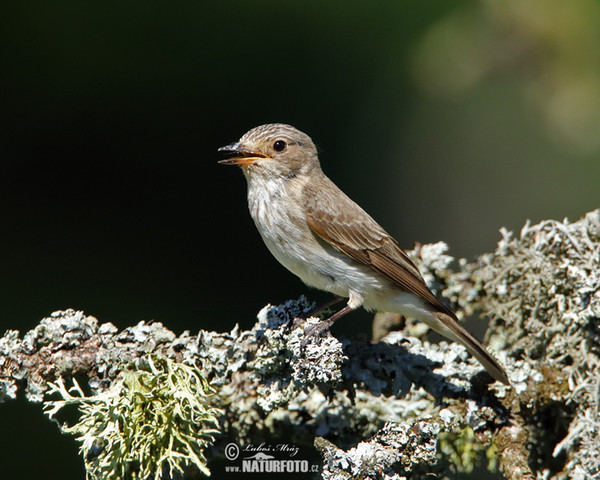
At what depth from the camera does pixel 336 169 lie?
4844 mm

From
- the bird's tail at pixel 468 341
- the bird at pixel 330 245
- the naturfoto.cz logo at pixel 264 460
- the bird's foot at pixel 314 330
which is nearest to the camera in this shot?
the bird's foot at pixel 314 330

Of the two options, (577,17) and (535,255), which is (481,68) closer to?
(577,17)

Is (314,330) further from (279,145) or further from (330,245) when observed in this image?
(279,145)

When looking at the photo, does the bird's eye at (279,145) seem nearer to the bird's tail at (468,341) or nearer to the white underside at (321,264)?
the white underside at (321,264)

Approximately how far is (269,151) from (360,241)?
0.68m

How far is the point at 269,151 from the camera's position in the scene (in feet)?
11.9

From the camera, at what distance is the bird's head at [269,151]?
3580 millimetres

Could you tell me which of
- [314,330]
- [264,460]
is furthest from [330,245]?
[264,460]

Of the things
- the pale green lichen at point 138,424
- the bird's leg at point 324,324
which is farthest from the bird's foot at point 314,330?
the pale green lichen at point 138,424

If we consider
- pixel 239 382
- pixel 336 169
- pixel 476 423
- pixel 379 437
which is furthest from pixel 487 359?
pixel 336 169

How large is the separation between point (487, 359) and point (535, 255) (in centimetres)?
56

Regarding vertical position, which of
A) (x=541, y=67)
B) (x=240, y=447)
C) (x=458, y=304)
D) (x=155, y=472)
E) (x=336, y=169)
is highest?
(x=336, y=169)

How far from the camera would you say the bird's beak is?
11.5 feet

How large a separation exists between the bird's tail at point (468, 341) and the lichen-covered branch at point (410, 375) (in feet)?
0.15
